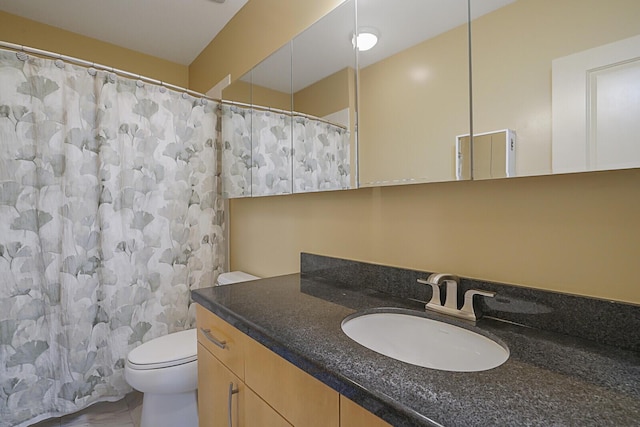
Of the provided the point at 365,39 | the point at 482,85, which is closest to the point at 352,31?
the point at 365,39

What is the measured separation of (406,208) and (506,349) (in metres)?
0.56

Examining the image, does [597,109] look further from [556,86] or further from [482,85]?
[482,85]

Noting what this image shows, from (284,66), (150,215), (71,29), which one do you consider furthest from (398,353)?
(71,29)

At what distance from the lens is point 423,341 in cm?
95

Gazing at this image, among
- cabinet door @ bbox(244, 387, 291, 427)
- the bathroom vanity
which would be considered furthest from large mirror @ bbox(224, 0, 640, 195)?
cabinet door @ bbox(244, 387, 291, 427)

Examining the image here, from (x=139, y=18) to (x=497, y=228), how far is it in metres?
2.56

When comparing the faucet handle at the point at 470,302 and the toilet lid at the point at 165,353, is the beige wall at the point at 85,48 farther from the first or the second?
the faucet handle at the point at 470,302

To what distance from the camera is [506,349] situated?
732mm

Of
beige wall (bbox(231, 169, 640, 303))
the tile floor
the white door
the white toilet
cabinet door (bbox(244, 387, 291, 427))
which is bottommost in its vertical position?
the tile floor

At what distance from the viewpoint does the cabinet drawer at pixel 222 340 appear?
96 centimetres

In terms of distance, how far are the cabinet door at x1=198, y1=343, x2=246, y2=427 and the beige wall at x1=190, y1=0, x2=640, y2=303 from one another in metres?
0.66

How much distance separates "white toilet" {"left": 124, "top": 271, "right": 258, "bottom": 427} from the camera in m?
1.45

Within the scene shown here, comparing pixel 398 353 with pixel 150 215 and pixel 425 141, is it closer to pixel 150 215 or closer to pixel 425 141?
pixel 425 141

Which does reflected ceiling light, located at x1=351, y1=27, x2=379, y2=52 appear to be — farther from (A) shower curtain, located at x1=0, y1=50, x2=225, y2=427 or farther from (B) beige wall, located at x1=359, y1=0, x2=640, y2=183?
(A) shower curtain, located at x1=0, y1=50, x2=225, y2=427
